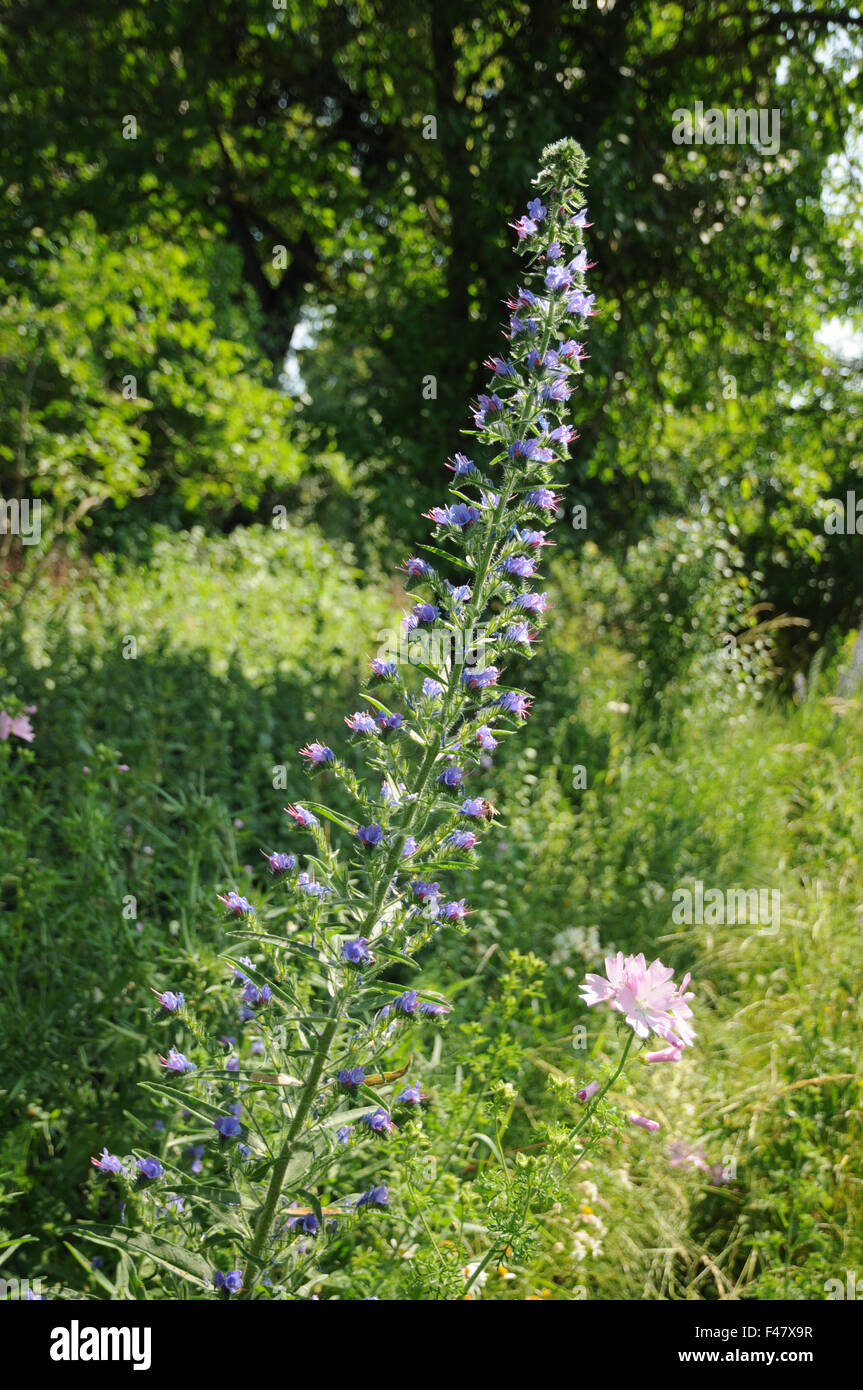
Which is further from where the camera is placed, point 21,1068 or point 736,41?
point 736,41

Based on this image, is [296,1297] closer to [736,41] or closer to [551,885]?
[551,885]

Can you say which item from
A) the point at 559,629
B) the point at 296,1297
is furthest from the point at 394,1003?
the point at 559,629

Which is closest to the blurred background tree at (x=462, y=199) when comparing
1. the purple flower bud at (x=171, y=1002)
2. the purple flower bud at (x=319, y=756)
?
the purple flower bud at (x=319, y=756)

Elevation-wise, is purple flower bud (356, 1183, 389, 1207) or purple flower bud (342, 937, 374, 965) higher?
purple flower bud (342, 937, 374, 965)

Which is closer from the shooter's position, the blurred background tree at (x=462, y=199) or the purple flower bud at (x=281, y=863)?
the purple flower bud at (x=281, y=863)

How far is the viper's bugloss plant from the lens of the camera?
167 centimetres

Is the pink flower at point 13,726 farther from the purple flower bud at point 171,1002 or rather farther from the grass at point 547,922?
the purple flower bud at point 171,1002

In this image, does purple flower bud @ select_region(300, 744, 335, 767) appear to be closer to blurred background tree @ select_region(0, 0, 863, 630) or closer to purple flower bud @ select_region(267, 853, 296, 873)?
purple flower bud @ select_region(267, 853, 296, 873)

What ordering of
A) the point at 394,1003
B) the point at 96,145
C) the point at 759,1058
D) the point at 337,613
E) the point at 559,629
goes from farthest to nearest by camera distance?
1. the point at 337,613
2. the point at 559,629
3. the point at 96,145
4. the point at 759,1058
5. the point at 394,1003

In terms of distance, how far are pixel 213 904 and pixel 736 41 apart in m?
6.18

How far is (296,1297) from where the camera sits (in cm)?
173

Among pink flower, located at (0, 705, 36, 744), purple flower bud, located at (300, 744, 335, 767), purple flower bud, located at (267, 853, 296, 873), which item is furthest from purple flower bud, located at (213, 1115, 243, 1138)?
pink flower, located at (0, 705, 36, 744)

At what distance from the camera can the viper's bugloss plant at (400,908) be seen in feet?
5.46

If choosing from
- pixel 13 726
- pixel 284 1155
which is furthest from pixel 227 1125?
pixel 13 726
